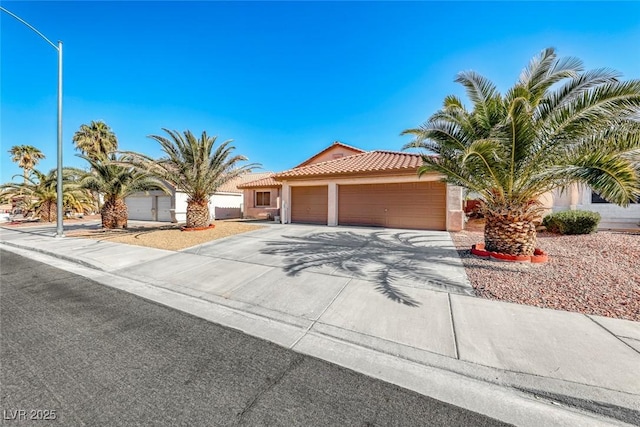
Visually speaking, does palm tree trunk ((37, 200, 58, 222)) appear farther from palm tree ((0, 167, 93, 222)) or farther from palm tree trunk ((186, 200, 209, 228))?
palm tree trunk ((186, 200, 209, 228))

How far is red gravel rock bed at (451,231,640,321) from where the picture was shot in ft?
14.0

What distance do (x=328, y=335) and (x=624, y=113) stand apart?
7.87 meters

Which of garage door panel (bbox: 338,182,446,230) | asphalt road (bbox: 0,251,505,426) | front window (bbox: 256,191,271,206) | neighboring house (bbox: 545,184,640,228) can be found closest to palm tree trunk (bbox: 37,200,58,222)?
front window (bbox: 256,191,271,206)

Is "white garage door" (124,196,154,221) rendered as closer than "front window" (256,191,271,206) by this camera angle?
No

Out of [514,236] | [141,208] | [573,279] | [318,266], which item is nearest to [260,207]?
[141,208]

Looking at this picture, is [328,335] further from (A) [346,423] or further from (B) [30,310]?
(B) [30,310]

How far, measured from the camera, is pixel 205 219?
12.9m

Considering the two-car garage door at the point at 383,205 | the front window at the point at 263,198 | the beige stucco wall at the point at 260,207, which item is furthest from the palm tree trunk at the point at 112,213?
the two-car garage door at the point at 383,205

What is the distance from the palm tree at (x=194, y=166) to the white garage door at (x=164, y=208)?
8875 mm

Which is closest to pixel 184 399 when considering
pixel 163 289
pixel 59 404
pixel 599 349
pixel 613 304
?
pixel 59 404

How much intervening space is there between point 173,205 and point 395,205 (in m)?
17.2

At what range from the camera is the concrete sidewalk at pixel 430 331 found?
96.2 inches

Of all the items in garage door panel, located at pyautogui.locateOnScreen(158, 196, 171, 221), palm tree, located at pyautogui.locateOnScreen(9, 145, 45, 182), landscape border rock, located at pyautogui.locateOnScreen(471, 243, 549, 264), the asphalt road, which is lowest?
the asphalt road

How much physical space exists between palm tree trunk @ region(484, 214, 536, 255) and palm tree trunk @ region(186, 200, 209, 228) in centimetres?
1227
